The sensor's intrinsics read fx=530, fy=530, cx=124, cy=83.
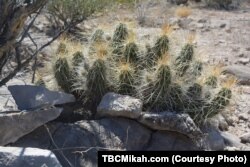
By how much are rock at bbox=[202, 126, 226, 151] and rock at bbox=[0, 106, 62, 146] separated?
1.52 m

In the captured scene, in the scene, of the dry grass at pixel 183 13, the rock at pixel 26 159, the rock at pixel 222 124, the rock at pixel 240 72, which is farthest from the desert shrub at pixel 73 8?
the rock at pixel 26 159

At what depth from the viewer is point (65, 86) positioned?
5.12 m

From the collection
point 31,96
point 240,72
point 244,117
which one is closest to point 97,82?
point 31,96

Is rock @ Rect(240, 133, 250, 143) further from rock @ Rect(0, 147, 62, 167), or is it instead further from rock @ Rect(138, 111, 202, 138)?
rock @ Rect(0, 147, 62, 167)

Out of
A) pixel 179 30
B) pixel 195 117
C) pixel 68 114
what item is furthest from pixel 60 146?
pixel 179 30

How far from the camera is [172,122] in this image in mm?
4602

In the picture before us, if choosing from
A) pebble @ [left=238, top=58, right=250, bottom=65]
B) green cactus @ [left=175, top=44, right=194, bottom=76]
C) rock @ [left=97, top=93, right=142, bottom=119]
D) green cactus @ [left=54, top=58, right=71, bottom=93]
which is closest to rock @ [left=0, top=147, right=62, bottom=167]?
rock @ [left=97, top=93, right=142, bottom=119]

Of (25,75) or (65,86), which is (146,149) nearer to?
(65,86)

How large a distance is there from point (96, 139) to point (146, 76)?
0.79 meters

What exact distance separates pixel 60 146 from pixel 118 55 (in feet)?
4.06

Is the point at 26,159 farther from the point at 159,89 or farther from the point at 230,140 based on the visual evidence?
the point at 230,140

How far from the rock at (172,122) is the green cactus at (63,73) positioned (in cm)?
88

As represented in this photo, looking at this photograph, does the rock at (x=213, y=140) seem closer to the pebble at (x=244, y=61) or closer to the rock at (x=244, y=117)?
the rock at (x=244, y=117)

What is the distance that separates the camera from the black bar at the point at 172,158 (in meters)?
4.01
